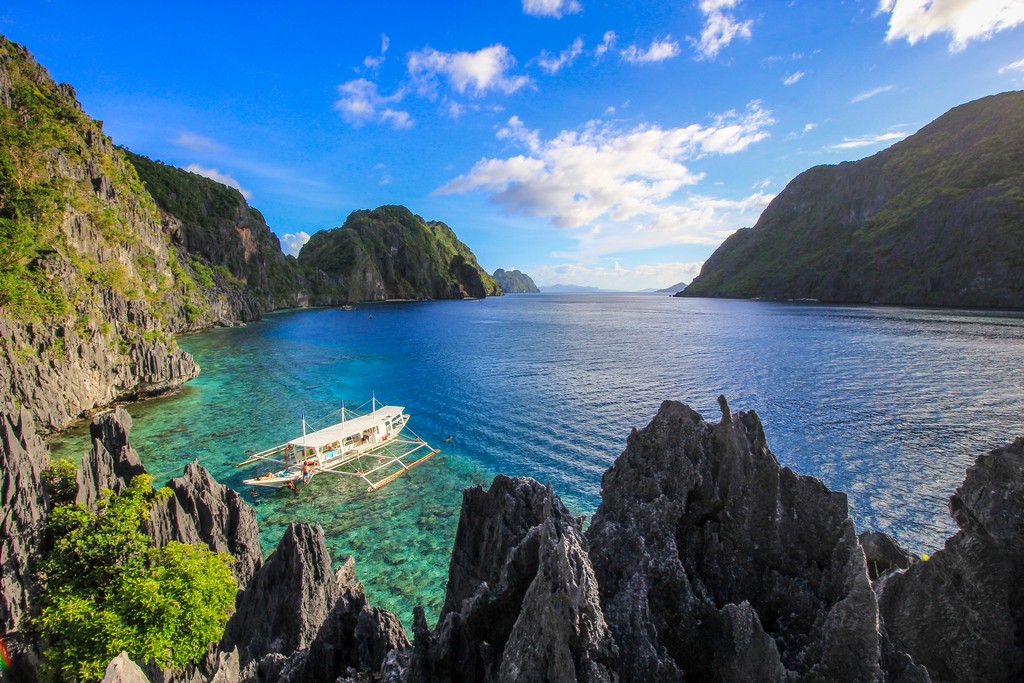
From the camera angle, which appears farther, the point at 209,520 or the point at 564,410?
the point at 564,410

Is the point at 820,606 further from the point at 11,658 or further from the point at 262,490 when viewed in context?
the point at 262,490

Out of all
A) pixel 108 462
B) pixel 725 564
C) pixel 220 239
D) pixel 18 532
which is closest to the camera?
pixel 725 564

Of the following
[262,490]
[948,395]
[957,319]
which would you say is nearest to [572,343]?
[948,395]

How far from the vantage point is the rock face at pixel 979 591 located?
318 inches

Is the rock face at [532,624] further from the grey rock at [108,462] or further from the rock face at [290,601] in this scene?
the grey rock at [108,462]

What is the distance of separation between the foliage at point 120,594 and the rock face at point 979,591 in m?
19.1

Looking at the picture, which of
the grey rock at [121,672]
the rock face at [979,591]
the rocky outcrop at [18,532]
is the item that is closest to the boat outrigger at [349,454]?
the rocky outcrop at [18,532]

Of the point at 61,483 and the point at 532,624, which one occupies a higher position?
the point at 532,624

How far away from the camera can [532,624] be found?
6.05 meters

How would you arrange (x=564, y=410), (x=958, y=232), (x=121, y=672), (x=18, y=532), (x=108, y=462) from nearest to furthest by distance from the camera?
(x=121, y=672) → (x=18, y=532) → (x=108, y=462) → (x=564, y=410) → (x=958, y=232)

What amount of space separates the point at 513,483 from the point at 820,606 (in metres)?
8.73

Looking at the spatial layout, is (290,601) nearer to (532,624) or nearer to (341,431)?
(532,624)

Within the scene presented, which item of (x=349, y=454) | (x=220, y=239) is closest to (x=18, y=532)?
(x=349, y=454)

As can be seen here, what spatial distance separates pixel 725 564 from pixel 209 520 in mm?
20815
